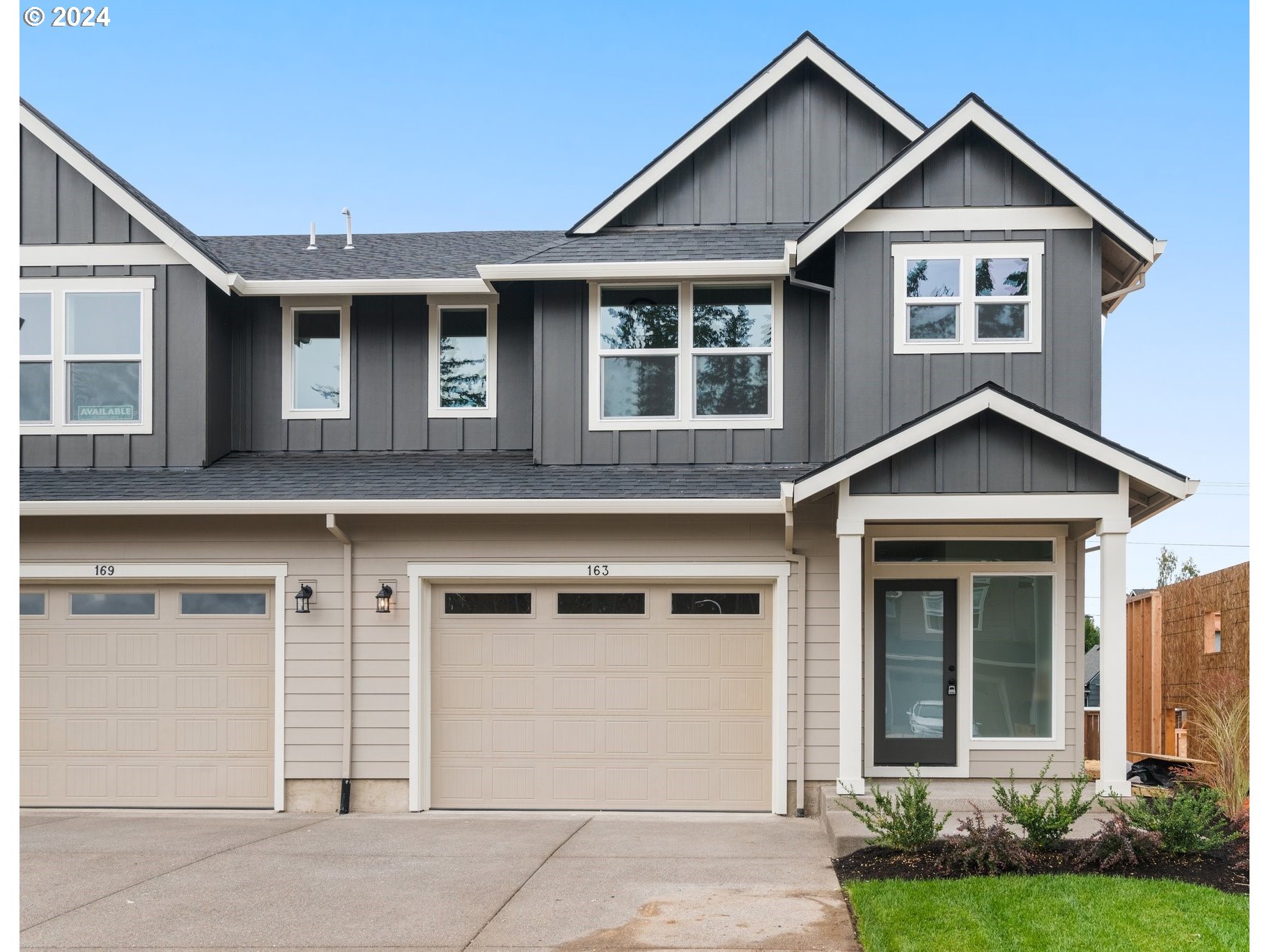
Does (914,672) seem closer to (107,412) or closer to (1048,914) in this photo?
(1048,914)

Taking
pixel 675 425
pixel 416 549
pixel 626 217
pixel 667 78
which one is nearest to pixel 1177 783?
pixel 675 425

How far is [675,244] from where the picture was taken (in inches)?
481

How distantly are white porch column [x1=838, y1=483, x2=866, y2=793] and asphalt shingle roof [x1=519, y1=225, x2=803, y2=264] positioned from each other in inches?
122

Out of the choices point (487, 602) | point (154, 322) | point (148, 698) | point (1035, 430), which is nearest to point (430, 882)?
point (487, 602)

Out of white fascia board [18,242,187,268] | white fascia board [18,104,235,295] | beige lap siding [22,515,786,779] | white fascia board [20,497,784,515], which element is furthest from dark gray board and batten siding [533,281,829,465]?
white fascia board [18,242,187,268]

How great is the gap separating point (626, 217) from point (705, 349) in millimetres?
2065

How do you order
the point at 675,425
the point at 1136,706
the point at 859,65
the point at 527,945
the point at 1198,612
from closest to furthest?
the point at 527,945, the point at 675,425, the point at 859,65, the point at 1198,612, the point at 1136,706

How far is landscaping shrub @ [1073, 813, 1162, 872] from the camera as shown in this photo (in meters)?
7.61

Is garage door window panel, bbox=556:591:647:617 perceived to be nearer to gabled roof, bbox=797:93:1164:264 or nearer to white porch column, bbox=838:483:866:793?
white porch column, bbox=838:483:866:793

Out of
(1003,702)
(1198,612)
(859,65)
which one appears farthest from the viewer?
(1198,612)

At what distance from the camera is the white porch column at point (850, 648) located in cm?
1002

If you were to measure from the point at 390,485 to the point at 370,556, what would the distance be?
2.42ft

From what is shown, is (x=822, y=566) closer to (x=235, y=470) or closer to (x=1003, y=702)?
(x=1003, y=702)

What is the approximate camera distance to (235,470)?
1186 cm
